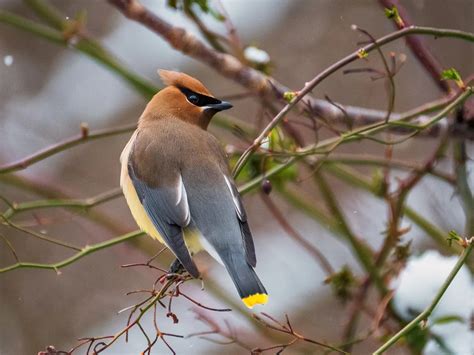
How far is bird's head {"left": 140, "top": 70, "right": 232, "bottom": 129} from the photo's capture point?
3094 millimetres

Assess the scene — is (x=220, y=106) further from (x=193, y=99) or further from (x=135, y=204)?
(x=135, y=204)

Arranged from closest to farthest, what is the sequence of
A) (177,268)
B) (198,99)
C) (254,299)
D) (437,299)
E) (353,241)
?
1. (437,299)
2. (254,299)
3. (177,268)
4. (198,99)
5. (353,241)

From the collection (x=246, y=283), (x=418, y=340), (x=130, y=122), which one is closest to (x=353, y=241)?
(x=418, y=340)

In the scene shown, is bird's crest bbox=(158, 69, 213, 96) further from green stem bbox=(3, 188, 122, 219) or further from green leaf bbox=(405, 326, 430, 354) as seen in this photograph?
green leaf bbox=(405, 326, 430, 354)

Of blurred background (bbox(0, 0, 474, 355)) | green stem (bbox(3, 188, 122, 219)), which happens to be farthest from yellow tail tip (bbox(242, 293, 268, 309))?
blurred background (bbox(0, 0, 474, 355))

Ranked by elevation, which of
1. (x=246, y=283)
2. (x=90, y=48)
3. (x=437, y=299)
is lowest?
(x=437, y=299)

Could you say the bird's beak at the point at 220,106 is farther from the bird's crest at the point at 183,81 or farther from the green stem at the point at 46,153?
the green stem at the point at 46,153

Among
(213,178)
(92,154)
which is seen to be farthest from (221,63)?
(92,154)

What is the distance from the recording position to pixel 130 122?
602 centimetres

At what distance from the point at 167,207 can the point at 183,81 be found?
0.51 metres

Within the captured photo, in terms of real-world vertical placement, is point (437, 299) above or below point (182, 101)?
below

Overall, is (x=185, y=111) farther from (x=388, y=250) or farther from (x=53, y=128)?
(x=53, y=128)

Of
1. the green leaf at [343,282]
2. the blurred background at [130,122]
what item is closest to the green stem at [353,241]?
the green leaf at [343,282]

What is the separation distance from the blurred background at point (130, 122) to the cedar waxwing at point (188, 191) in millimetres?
1719
